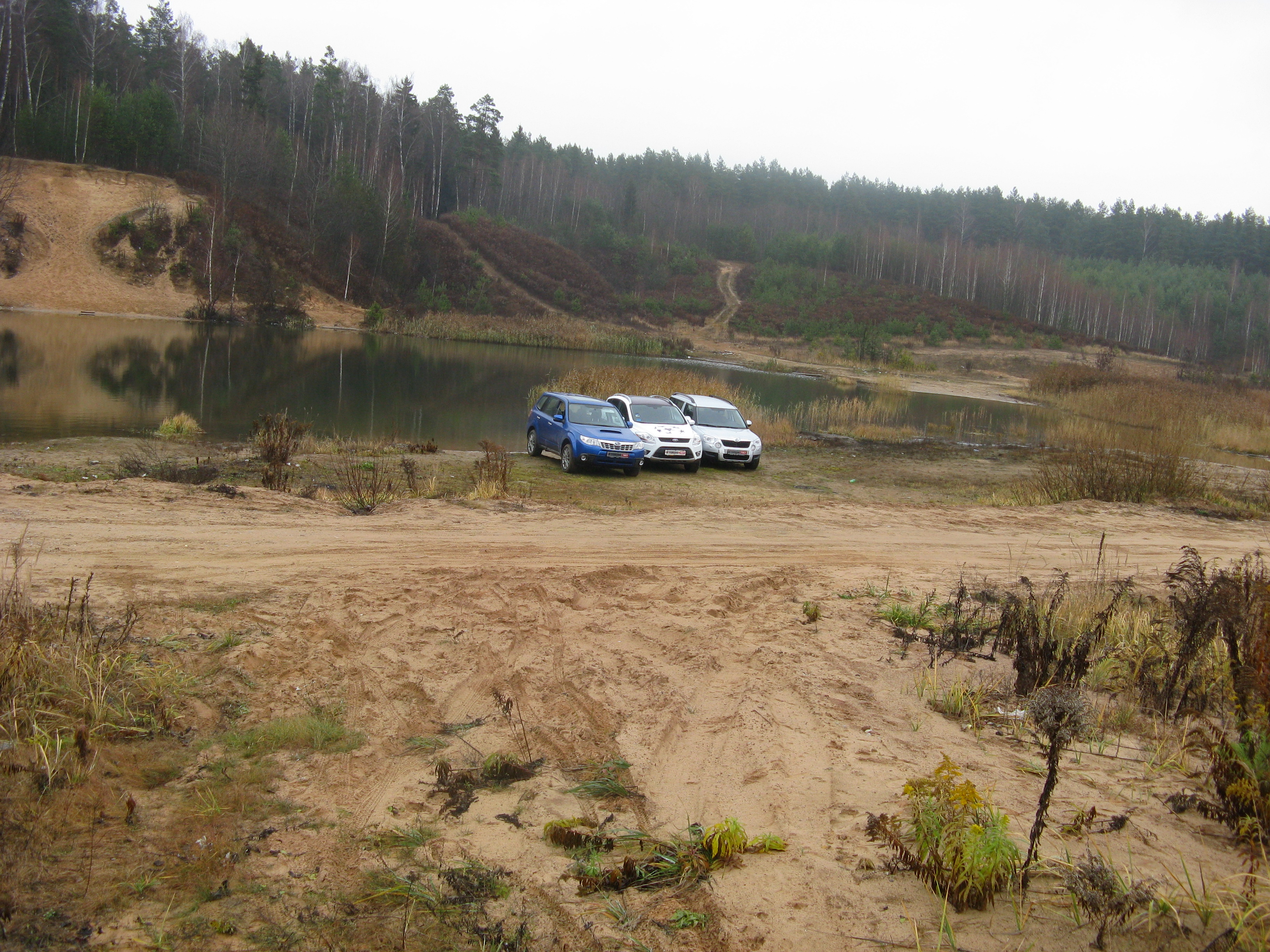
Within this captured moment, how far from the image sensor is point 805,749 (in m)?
6.21

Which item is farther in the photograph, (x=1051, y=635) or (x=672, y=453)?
(x=672, y=453)

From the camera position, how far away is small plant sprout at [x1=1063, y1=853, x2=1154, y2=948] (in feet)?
12.5

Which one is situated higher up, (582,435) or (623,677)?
(582,435)

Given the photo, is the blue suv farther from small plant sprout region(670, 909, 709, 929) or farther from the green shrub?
small plant sprout region(670, 909, 709, 929)

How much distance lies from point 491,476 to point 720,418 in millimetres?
8836

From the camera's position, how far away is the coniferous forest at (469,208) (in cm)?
7025

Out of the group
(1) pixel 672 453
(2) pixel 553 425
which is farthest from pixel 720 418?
(2) pixel 553 425

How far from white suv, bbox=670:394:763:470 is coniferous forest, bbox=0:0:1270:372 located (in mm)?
52719

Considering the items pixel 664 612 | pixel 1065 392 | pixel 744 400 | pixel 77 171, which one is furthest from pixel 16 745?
pixel 77 171

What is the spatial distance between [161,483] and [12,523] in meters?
3.27

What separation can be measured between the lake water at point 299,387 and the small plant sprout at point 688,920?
66.4 feet

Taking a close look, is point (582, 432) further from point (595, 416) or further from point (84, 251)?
point (84, 251)

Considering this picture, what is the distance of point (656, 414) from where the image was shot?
2169 centimetres

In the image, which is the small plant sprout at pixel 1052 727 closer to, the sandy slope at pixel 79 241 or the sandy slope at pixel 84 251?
the sandy slope at pixel 84 251
